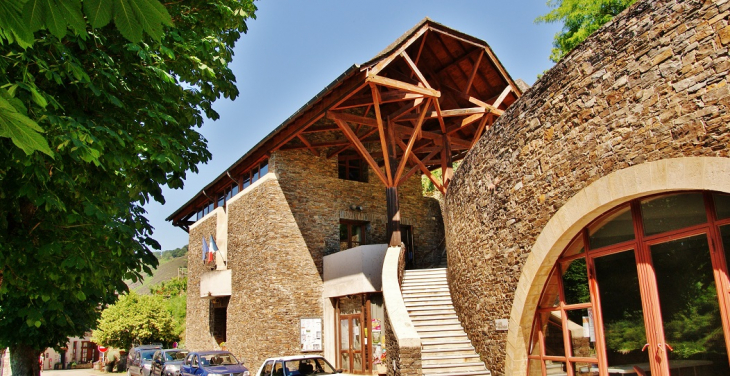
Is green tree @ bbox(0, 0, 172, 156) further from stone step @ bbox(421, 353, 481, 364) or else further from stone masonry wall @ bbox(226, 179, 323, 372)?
stone masonry wall @ bbox(226, 179, 323, 372)

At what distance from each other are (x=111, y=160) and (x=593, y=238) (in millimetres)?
5843

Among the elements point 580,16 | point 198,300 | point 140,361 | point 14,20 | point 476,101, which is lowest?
point 140,361

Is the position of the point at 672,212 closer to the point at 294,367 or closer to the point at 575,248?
the point at 575,248

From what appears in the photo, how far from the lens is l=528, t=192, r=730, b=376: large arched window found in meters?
5.42

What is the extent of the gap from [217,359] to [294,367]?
405cm

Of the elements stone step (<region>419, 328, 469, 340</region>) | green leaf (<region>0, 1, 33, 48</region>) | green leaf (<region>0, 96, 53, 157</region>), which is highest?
green leaf (<region>0, 1, 33, 48</region>)

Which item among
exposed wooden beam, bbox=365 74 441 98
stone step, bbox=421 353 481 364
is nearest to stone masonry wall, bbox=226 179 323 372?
exposed wooden beam, bbox=365 74 441 98

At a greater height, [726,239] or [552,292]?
[726,239]

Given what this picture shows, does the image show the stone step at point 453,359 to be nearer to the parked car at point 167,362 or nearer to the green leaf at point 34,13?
the parked car at point 167,362

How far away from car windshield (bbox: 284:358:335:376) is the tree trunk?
4.64 metres

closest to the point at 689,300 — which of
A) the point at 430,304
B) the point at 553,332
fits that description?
the point at 553,332

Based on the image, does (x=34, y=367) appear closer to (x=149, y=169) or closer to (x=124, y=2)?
(x=149, y=169)

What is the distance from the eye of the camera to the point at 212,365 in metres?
13.3

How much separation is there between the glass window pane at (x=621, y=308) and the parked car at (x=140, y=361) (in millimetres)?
15956
